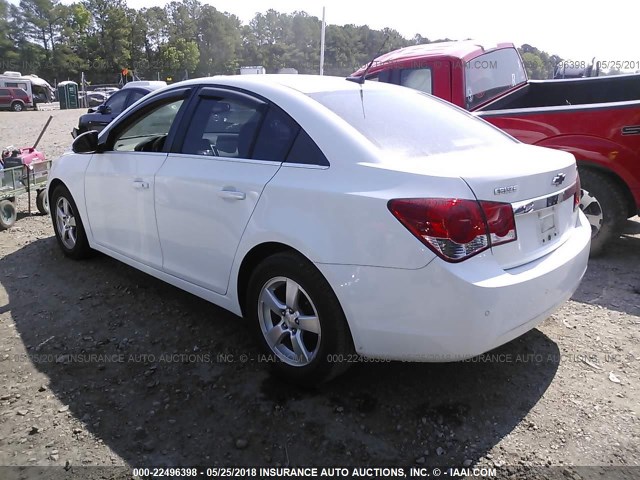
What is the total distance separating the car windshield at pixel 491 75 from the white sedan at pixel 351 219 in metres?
3.05

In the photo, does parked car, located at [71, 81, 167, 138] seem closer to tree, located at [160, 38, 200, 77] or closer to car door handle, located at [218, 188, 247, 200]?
car door handle, located at [218, 188, 247, 200]

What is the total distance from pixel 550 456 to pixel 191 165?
2.56 meters

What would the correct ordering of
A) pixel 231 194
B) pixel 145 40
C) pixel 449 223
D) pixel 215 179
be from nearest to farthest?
pixel 449 223 < pixel 231 194 < pixel 215 179 < pixel 145 40

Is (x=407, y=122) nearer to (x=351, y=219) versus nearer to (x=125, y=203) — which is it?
(x=351, y=219)

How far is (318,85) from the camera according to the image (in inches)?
125

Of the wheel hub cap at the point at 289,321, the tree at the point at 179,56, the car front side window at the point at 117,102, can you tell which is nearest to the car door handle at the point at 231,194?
the wheel hub cap at the point at 289,321

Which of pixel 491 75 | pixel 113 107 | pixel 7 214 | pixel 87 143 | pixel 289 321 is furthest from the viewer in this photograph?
pixel 113 107

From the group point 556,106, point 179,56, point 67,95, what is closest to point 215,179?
point 556,106

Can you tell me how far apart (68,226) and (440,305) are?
12.8 feet

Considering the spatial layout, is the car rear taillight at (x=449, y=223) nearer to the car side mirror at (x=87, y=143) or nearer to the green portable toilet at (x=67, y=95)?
the car side mirror at (x=87, y=143)

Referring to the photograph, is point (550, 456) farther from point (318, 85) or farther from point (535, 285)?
point (318, 85)

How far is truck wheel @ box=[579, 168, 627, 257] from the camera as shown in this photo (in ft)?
15.2

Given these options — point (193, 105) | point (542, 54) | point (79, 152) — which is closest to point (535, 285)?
point (193, 105)

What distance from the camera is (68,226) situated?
4.89 metres
